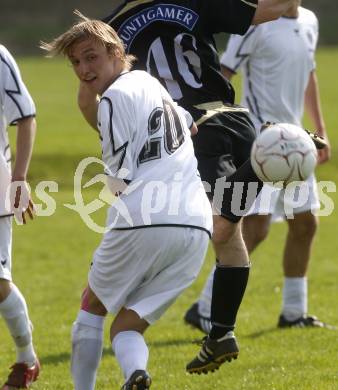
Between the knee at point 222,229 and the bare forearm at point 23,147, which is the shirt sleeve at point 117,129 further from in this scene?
the bare forearm at point 23,147

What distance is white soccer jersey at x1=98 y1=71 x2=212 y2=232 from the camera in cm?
490

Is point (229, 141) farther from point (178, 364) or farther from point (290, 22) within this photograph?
point (290, 22)

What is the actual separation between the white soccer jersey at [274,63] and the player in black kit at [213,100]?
2022 millimetres

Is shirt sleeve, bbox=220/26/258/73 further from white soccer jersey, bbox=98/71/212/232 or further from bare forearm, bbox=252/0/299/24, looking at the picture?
white soccer jersey, bbox=98/71/212/232

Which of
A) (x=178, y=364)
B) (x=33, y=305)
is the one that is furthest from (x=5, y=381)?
(x=33, y=305)

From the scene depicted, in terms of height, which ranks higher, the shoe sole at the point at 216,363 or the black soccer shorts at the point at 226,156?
the black soccer shorts at the point at 226,156

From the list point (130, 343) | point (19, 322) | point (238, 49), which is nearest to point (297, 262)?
point (238, 49)

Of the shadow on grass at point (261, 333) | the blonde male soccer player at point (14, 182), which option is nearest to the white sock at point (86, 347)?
the blonde male soccer player at point (14, 182)

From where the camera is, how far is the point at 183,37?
20.2ft

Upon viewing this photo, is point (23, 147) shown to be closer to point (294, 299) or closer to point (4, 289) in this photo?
point (4, 289)

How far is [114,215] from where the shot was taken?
5.07m

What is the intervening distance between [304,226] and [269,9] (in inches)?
109

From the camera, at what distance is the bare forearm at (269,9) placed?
6.02 m

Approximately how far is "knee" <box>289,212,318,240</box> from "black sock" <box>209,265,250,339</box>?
7.95 ft
